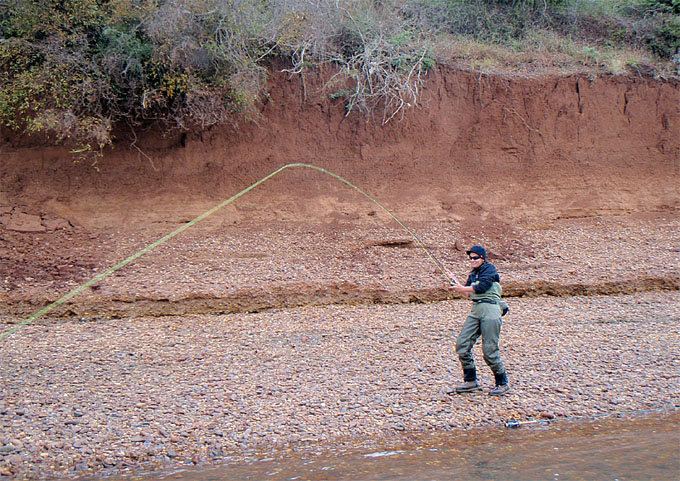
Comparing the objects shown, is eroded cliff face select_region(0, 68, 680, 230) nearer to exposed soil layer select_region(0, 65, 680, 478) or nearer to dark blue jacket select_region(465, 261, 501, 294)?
exposed soil layer select_region(0, 65, 680, 478)

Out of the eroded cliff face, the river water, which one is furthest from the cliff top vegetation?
the river water

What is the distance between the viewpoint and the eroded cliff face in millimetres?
11312

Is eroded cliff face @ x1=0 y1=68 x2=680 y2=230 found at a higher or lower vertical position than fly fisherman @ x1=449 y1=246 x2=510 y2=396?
higher

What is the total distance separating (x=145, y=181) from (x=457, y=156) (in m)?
6.77

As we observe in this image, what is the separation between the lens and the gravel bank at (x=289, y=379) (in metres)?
5.45

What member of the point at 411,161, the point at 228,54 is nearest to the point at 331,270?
the point at 411,161

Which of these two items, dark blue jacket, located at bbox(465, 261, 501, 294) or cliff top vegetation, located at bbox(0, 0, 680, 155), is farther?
cliff top vegetation, located at bbox(0, 0, 680, 155)

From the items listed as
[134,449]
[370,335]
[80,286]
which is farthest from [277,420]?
[80,286]

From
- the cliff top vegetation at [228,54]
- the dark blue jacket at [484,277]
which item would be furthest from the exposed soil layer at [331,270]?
the dark blue jacket at [484,277]

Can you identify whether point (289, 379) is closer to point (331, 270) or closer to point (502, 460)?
point (502, 460)

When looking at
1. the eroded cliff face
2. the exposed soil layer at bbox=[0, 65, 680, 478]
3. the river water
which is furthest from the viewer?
the eroded cliff face

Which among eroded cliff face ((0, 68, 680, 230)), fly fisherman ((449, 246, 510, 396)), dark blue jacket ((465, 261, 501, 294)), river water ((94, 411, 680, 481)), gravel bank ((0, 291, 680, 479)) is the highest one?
eroded cliff face ((0, 68, 680, 230))

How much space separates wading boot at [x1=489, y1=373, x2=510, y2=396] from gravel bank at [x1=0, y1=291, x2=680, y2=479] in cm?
8

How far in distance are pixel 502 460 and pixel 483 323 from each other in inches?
57.6
